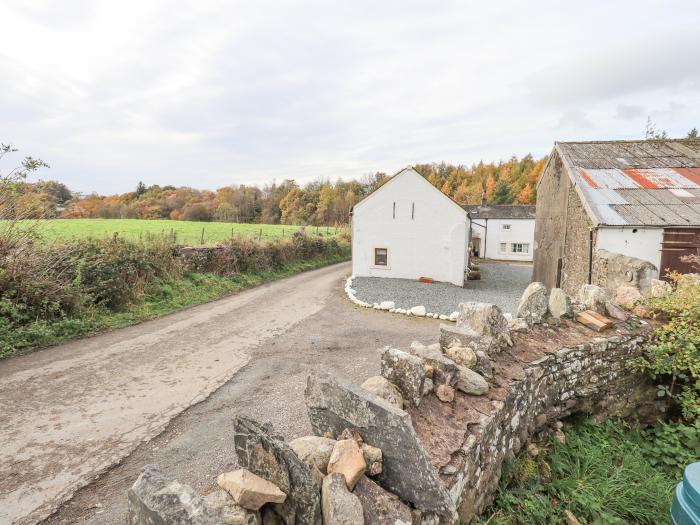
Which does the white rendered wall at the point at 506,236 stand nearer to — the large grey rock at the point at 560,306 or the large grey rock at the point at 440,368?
the large grey rock at the point at 560,306

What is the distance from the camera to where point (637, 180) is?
39.5 ft

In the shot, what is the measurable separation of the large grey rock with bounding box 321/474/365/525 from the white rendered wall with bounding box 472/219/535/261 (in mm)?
34879

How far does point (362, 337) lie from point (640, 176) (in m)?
11.5

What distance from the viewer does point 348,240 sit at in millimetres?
31172

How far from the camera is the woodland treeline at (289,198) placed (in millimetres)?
46344

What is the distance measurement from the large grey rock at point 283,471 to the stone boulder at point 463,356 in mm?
2282

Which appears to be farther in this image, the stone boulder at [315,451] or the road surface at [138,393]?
the road surface at [138,393]

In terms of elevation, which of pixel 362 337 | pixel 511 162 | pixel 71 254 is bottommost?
pixel 362 337

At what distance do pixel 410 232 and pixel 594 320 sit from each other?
41.8 feet

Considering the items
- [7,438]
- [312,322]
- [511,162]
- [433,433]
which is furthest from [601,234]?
[511,162]

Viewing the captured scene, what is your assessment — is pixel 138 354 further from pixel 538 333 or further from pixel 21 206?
pixel 538 333

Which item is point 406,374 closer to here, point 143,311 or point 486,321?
point 486,321

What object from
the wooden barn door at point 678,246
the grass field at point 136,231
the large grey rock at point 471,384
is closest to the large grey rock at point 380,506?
the large grey rock at point 471,384

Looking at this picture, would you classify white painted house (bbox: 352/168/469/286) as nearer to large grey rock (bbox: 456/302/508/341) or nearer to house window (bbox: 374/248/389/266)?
house window (bbox: 374/248/389/266)
